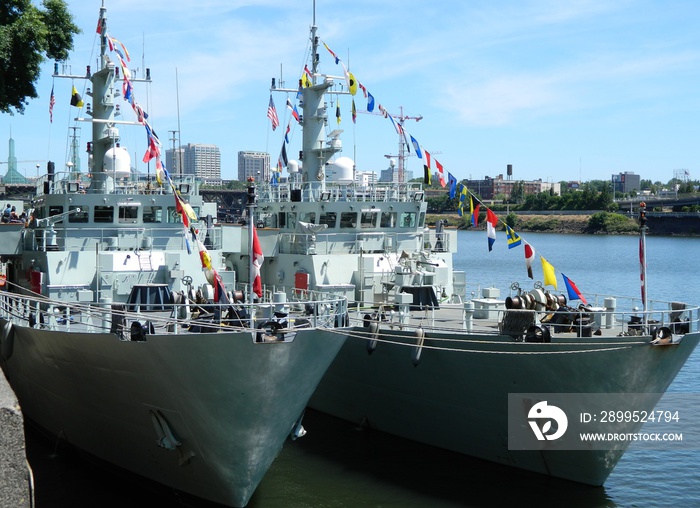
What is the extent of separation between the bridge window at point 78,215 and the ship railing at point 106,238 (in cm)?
27

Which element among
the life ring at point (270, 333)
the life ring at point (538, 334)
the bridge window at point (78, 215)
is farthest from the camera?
the bridge window at point (78, 215)

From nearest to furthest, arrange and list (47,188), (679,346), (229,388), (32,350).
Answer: (229,388) < (679,346) < (32,350) < (47,188)

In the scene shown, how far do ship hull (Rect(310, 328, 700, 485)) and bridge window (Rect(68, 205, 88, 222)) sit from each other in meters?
7.86

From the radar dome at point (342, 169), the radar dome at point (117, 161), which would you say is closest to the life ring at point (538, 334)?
the radar dome at point (342, 169)

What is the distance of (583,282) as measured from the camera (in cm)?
5625

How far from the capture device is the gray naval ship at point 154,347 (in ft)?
46.2

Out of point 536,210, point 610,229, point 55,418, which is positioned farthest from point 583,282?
point 536,210

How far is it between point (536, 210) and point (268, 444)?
127587mm

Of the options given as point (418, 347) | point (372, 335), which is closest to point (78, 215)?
point (372, 335)

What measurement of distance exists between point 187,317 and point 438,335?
221 inches

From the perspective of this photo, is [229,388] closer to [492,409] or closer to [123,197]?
[492,409]

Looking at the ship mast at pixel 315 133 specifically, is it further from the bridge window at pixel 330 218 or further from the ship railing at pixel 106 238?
the ship railing at pixel 106 238

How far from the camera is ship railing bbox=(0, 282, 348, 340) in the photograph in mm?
14258

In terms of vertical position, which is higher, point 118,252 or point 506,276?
point 118,252
